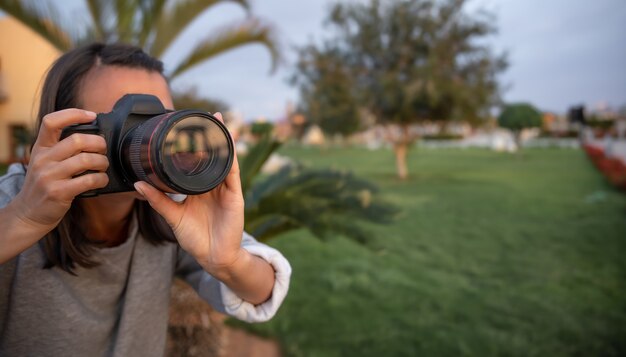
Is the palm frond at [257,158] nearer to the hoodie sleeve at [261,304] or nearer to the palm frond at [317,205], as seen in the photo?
the palm frond at [317,205]

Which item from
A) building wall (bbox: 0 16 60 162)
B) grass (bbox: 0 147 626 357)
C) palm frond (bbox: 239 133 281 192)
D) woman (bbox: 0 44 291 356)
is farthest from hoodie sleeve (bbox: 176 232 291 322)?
building wall (bbox: 0 16 60 162)

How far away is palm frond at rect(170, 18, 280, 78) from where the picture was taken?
3.63m

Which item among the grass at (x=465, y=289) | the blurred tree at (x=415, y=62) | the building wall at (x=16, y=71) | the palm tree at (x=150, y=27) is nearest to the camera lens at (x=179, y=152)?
the grass at (x=465, y=289)

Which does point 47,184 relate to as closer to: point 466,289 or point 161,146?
point 161,146

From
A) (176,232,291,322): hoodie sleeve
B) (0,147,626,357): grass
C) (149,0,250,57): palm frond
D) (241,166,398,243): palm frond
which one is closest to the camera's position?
(176,232,291,322): hoodie sleeve

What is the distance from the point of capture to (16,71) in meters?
12.9

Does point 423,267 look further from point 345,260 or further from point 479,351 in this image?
point 479,351

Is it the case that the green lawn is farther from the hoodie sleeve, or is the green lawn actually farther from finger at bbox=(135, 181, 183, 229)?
finger at bbox=(135, 181, 183, 229)

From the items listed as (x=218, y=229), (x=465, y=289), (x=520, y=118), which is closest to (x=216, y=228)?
(x=218, y=229)

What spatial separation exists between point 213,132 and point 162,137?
0.38 ft

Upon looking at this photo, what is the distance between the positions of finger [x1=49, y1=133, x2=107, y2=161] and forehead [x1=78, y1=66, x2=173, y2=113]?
19 centimetres

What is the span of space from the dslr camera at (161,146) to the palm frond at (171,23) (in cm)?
293

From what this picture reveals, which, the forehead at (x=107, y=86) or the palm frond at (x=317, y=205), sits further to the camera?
the palm frond at (x=317, y=205)

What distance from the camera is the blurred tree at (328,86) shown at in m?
12.1
